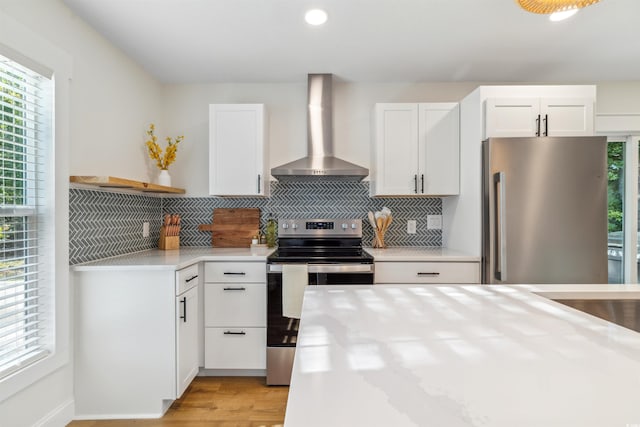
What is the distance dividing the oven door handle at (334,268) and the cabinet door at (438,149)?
86 cm

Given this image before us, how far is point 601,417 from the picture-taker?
522 mm

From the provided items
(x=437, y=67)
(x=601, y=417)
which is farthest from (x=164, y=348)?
(x=437, y=67)

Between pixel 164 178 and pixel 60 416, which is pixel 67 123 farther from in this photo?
pixel 60 416

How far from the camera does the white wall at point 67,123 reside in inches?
67.4

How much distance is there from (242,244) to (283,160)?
0.87m

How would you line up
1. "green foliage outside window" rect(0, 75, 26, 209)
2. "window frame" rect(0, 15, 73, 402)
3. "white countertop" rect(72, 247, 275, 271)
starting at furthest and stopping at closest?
"white countertop" rect(72, 247, 275, 271) → "window frame" rect(0, 15, 73, 402) → "green foliage outside window" rect(0, 75, 26, 209)

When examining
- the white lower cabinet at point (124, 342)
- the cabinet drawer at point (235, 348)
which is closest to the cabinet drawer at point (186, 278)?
the white lower cabinet at point (124, 342)

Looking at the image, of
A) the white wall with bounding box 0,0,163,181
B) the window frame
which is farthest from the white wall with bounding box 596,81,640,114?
the window frame

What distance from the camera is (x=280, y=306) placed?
2.54 metres

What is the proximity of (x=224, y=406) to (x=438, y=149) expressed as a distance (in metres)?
2.47

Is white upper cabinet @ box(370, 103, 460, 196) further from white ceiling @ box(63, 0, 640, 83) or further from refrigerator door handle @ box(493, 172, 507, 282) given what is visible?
refrigerator door handle @ box(493, 172, 507, 282)

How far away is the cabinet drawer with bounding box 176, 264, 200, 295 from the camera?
2157 mm

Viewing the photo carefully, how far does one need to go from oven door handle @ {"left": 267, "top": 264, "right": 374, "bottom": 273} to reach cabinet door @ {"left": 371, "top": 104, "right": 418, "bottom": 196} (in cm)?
73

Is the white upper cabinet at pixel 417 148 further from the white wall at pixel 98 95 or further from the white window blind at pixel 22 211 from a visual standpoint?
the white window blind at pixel 22 211
